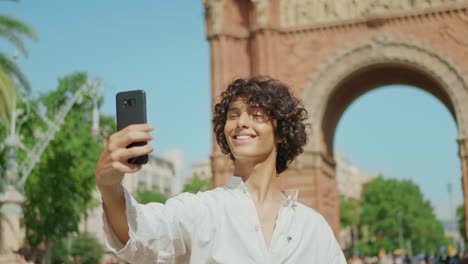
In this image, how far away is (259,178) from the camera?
277 centimetres

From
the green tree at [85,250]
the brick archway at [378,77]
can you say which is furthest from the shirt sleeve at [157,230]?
the green tree at [85,250]

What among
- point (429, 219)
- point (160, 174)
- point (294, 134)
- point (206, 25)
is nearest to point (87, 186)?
point (206, 25)

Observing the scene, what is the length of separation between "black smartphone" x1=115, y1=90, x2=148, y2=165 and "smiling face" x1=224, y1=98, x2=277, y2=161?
2.09 ft

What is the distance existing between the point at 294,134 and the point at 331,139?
916 inches

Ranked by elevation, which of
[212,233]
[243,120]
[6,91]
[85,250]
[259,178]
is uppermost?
[6,91]

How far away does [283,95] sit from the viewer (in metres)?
2.90

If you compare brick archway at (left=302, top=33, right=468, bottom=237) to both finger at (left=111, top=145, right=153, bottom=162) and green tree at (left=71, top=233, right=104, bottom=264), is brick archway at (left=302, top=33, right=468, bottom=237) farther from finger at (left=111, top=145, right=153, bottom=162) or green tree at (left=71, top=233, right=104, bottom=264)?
green tree at (left=71, top=233, right=104, bottom=264)

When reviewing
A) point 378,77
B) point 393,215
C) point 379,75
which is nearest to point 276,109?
point 379,75

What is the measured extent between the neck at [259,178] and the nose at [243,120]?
0.48ft

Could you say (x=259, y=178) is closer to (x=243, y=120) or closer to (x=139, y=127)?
(x=243, y=120)

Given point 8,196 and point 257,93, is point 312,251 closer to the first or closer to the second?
point 257,93

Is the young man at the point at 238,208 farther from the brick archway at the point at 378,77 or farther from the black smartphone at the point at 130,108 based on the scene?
the brick archway at the point at 378,77

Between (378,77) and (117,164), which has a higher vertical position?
(378,77)

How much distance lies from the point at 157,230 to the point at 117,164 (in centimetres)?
36
